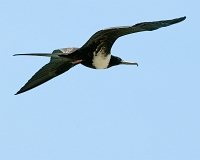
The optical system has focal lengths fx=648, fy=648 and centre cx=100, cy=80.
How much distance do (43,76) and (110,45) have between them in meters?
1.40

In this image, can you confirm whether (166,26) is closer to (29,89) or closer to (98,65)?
(98,65)

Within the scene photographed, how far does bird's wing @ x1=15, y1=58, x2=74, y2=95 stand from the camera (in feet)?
33.2

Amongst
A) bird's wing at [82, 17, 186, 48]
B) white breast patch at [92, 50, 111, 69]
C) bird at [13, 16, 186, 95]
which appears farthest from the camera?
white breast patch at [92, 50, 111, 69]

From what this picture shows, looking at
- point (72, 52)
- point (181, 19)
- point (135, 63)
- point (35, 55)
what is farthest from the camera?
point (135, 63)

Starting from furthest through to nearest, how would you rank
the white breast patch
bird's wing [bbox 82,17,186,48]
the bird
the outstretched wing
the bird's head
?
the bird's head < the outstretched wing < the white breast patch < the bird < bird's wing [bbox 82,17,186,48]

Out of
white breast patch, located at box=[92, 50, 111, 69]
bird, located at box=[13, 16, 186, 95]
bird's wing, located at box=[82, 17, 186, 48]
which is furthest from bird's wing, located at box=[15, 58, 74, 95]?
bird's wing, located at box=[82, 17, 186, 48]

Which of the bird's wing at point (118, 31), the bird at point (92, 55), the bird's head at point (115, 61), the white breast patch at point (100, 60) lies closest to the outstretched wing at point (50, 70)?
the bird at point (92, 55)

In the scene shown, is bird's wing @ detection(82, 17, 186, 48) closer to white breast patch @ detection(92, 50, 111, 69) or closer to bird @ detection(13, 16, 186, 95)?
bird @ detection(13, 16, 186, 95)

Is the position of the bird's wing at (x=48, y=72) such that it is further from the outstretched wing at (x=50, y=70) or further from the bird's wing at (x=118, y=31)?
the bird's wing at (x=118, y=31)

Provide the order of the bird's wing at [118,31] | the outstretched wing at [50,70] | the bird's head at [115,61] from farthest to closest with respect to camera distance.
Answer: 1. the bird's head at [115,61]
2. the outstretched wing at [50,70]
3. the bird's wing at [118,31]

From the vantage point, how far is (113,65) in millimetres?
10375

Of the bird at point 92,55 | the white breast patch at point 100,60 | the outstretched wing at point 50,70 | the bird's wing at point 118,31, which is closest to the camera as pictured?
the bird's wing at point 118,31

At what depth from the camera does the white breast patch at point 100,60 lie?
9.62 meters

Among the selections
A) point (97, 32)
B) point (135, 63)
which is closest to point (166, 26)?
point (97, 32)
